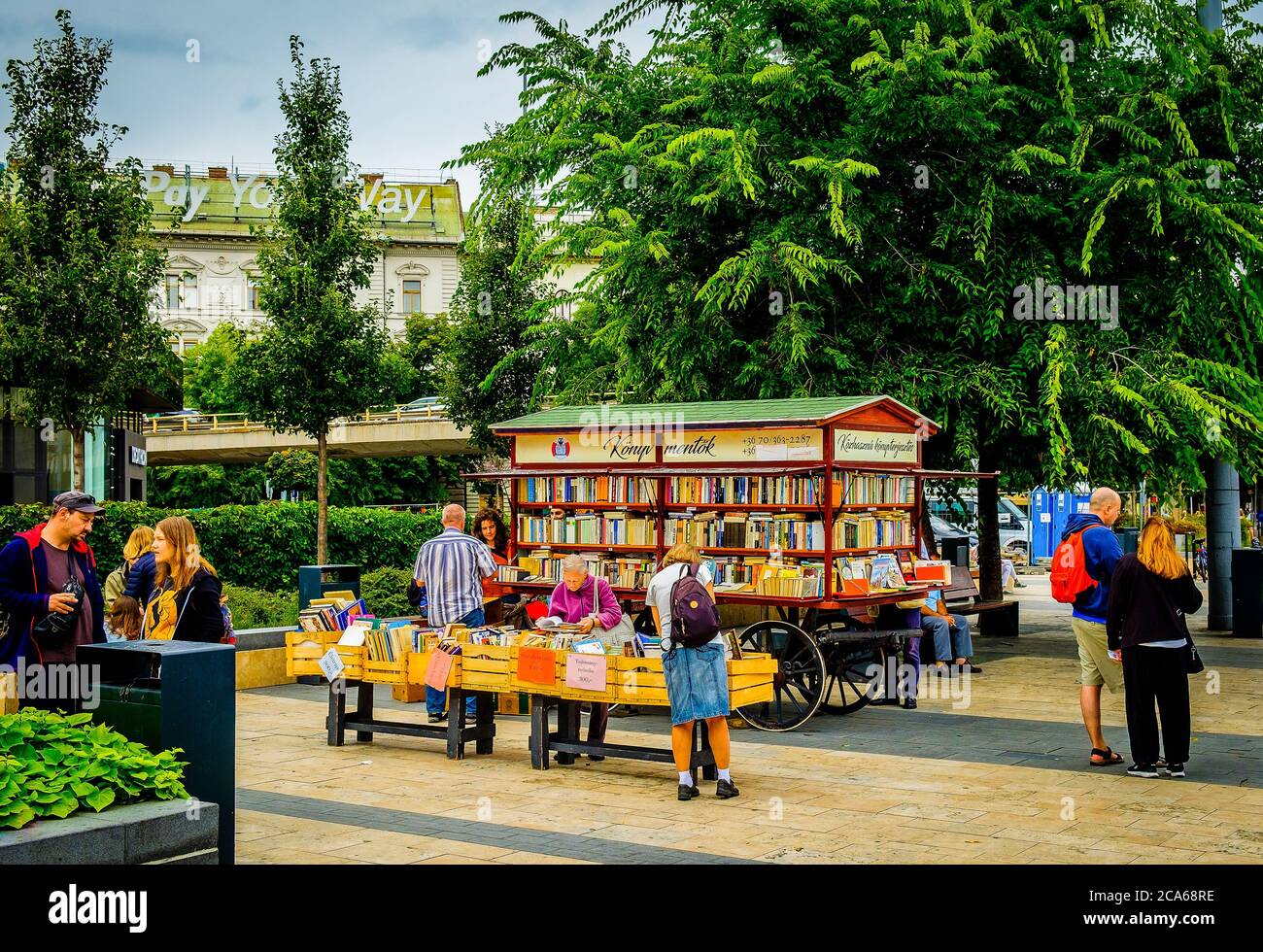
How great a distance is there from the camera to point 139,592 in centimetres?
1052

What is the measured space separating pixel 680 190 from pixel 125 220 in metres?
9.65

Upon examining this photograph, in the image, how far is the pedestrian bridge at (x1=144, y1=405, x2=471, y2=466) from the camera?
56.1 m

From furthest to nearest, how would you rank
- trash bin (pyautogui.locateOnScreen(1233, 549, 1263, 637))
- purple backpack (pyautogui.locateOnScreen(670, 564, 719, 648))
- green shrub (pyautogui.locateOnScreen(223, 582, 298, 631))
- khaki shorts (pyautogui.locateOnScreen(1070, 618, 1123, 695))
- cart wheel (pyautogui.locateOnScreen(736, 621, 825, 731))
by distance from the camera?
1. trash bin (pyautogui.locateOnScreen(1233, 549, 1263, 637))
2. green shrub (pyautogui.locateOnScreen(223, 582, 298, 631))
3. cart wheel (pyautogui.locateOnScreen(736, 621, 825, 731))
4. khaki shorts (pyautogui.locateOnScreen(1070, 618, 1123, 695))
5. purple backpack (pyautogui.locateOnScreen(670, 564, 719, 648))

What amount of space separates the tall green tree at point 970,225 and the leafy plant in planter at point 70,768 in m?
13.0

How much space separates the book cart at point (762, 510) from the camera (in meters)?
13.1

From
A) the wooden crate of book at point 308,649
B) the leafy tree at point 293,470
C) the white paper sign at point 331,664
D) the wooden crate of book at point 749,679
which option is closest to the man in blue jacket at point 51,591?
the white paper sign at point 331,664

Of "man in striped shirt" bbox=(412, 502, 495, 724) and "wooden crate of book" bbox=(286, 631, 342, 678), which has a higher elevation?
"man in striped shirt" bbox=(412, 502, 495, 724)

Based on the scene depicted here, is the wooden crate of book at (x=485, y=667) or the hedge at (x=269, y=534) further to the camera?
the hedge at (x=269, y=534)

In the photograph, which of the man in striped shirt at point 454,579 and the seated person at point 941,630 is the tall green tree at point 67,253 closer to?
the man in striped shirt at point 454,579

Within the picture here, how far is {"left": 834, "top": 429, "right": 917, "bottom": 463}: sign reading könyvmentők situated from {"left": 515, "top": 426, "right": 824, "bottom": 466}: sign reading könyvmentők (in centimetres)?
36

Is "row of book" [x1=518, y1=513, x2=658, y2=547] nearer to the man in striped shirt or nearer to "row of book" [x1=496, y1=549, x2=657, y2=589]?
"row of book" [x1=496, y1=549, x2=657, y2=589]

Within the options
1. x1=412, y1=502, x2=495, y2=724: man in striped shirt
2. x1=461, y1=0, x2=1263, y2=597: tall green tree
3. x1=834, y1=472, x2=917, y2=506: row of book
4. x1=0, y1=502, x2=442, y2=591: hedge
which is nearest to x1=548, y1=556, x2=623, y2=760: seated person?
x1=412, y1=502, x2=495, y2=724: man in striped shirt

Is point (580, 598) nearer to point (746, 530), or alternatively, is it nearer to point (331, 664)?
point (331, 664)

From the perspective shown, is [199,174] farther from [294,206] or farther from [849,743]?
[849,743]
